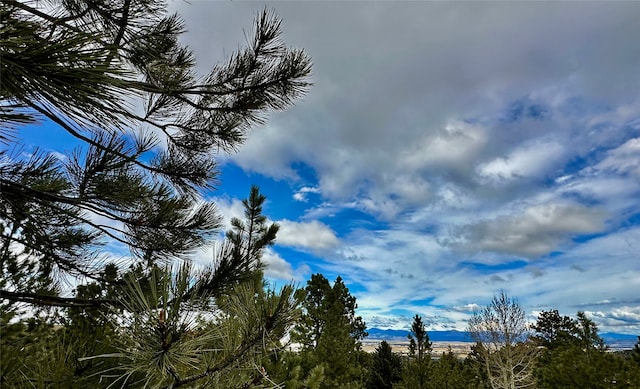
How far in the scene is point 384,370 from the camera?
51.5ft

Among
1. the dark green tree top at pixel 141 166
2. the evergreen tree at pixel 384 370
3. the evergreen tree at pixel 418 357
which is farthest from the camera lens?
the evergreen tree at pixel 384 370

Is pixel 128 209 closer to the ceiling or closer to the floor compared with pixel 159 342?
closer to the ceiling

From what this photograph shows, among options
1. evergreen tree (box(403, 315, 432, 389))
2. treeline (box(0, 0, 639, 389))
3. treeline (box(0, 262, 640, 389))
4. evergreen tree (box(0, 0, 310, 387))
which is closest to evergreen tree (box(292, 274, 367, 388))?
treeline (box(0, 262, 640, 389))

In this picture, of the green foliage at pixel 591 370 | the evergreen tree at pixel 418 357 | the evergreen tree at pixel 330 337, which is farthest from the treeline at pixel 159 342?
the evergreen tree at pixel 418 357

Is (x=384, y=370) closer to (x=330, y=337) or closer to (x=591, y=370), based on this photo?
(x=330, y=337)

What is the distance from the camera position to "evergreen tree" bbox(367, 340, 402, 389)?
15.4 meters

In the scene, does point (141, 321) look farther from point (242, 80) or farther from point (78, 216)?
point (242, 80)

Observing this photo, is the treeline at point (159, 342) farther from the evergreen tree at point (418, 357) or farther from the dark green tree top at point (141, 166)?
the evergreen tree at point (418, 357)

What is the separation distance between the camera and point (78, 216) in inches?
102

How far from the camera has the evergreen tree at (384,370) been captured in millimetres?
15367

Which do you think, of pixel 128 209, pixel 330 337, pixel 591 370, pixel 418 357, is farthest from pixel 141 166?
pixel 418 357

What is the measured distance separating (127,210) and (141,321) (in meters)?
1.75

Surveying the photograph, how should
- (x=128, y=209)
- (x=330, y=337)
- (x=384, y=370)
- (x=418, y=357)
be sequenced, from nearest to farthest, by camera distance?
(x=128, y=209) → (x=330, y=337) → (x=418, y=357) → (x=384, y=370)

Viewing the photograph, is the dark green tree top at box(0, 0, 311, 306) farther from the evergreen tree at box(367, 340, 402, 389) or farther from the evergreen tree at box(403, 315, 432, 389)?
the evergreen tree at box(367, 340, 402, 389)
